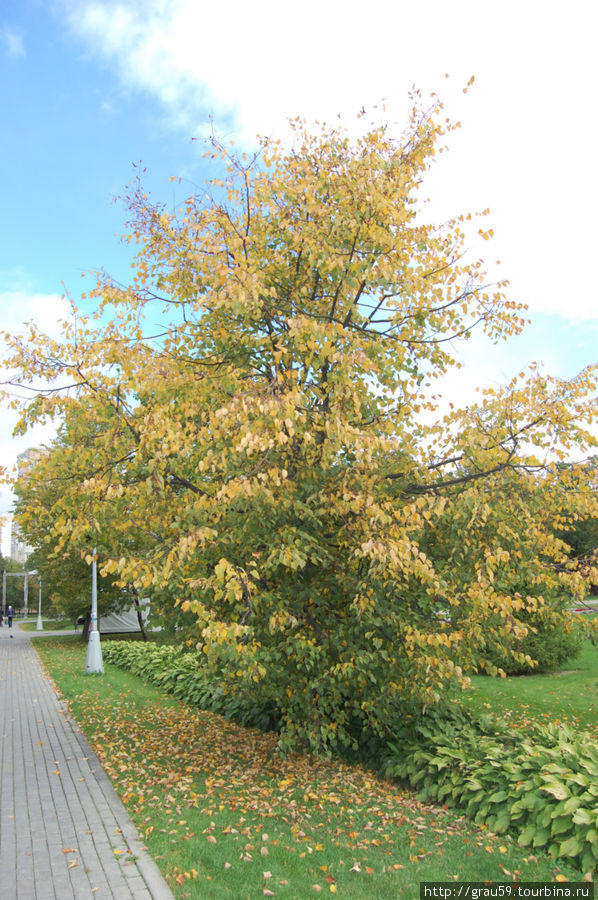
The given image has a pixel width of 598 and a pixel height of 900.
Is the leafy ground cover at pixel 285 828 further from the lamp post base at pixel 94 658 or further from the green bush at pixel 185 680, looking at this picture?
the lamp post base at pixel 94 658

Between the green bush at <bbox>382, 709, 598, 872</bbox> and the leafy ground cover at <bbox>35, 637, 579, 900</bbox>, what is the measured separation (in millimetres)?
175

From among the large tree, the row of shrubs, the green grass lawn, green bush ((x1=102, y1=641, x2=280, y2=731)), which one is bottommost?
the green grass lawn

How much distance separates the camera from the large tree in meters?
5.57

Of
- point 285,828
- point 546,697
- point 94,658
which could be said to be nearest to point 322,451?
point 285,828

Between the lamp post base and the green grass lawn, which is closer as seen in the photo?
the green grass lawn

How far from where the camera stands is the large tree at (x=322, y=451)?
5.57 meters

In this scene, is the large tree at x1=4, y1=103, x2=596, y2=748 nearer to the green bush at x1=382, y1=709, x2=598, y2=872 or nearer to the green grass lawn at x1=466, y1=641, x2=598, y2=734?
the green bush at x1=382, y1=709, x2=598, y2=872

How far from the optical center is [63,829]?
511 centimetres

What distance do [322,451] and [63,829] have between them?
12.2 feet

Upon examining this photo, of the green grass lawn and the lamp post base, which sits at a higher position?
the lamp post base

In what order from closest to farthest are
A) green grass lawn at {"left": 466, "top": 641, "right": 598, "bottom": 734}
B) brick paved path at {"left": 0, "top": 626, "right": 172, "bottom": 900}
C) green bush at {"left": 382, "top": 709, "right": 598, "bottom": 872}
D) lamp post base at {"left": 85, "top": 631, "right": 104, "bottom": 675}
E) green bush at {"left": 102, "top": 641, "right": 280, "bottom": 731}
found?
brick paved path at {"left": 0, "top": 626, "right": 172, "bottom": 900} < green bush at {"left": 382, "top": 709, "right": 598, "bottom": 872} < green bush at {"left": 102, "top": 641, "right": 280, "bottom": 731} < green grass lawn at {"left": 466, "top": 641, "right": 598, "bottom": 734} < lamp post base at {"left": 85, "top": 631, "right": 104, "bottom": 675}

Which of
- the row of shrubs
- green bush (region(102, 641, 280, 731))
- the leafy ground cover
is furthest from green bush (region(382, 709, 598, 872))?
green bush (region(102, 641, 280, 731))

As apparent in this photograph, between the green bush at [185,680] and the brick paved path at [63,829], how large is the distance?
1.58 m

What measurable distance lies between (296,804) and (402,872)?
1.56m
